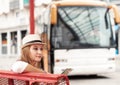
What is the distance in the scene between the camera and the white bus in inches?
672

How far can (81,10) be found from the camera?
58.3 feet

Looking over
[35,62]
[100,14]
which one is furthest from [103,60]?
[35,62]

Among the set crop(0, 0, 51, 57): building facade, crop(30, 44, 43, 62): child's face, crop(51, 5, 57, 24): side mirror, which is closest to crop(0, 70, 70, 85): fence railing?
crop(30, 44, 43, 62): child's face

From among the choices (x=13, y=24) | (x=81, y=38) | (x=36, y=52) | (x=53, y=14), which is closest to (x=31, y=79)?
(x=36, y=52)

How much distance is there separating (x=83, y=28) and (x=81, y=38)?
0.39 m

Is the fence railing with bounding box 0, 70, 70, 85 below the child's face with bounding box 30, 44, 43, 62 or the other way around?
below

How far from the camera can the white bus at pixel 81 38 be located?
1708 centimetres

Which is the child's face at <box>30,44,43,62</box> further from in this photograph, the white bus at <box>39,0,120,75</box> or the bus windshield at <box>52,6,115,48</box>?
the bus windshield at <box>52,6,115,48</box>

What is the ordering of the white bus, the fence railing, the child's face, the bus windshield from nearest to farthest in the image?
the fence railing < the child's face < the white bus < the bus windshield

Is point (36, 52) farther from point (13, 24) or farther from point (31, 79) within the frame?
point (13, 24)

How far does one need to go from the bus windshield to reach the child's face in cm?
1204

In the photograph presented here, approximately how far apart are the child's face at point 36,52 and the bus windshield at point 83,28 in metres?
12.0

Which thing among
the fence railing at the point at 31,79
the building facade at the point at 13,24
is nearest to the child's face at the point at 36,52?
the fence railing at the point at 31,79

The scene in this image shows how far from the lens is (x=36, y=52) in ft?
16.6
